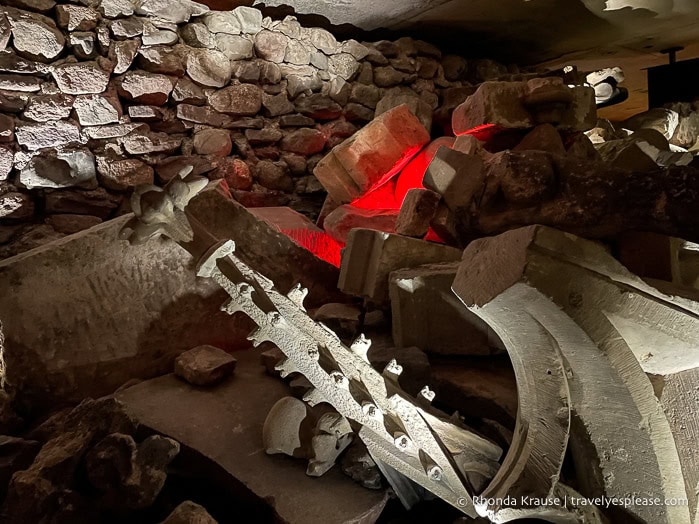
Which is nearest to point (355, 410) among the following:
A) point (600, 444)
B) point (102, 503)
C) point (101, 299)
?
point (600, 444)

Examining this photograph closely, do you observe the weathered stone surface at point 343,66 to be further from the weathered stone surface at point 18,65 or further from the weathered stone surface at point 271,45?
the weathered stone surface at point 18,65

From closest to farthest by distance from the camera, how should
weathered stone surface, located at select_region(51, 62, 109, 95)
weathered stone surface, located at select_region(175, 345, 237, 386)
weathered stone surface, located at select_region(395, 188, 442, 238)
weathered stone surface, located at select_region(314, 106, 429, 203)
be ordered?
1. weathered stone surface, located at select_region(175, 345, 237, 386)
2. weathered stone surface, located at select_region(395, 188, 442, 238)
3. weathered stone surface, located at select_region(51, 62, 109, 95)
4. weathered stone surface, located at select_region(314, 106, 429, 203)

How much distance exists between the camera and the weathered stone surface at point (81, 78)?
97.3 inches

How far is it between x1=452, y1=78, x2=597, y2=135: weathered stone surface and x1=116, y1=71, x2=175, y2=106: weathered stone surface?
178cm

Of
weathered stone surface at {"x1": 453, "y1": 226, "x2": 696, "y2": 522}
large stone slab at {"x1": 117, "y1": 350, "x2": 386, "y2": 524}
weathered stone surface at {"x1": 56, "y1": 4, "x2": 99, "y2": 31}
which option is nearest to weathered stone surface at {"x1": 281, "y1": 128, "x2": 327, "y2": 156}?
weathered stone surface at {"x1": 56, "y1": 4, "x2": 99, "y2": 31}

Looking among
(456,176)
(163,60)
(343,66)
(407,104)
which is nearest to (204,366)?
(456,176)

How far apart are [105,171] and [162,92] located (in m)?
0.57

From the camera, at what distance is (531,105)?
262 cm

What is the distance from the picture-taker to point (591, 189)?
1.46 m

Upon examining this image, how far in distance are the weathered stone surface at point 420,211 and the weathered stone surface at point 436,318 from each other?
1.18 ft

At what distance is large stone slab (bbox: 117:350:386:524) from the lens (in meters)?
1.28

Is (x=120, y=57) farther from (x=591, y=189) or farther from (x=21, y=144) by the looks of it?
(x=591, y=189)

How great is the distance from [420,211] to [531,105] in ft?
3.64

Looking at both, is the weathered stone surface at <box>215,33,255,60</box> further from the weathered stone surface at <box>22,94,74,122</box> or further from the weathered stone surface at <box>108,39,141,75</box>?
the weathered stone surface at <box>22,94,74,122</box>
